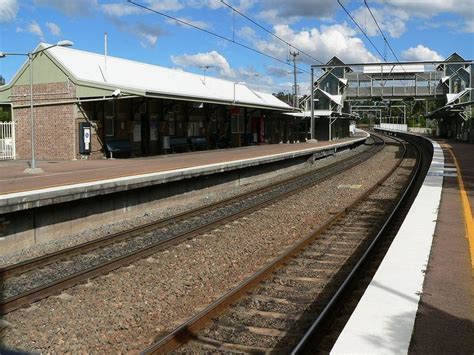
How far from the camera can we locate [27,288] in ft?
23.8

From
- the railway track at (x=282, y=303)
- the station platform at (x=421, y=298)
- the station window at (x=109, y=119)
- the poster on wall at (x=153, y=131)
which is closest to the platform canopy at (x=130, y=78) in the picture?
the station window at (x=109, y=119)

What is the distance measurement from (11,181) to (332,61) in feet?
161

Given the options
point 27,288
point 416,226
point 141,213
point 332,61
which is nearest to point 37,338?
point 27,288

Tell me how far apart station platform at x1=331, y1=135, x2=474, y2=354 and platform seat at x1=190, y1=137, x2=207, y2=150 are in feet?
75.1

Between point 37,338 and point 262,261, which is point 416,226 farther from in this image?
point 37,338

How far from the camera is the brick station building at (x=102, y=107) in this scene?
2330 centimetres

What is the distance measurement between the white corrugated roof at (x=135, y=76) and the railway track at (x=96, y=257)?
10.8m

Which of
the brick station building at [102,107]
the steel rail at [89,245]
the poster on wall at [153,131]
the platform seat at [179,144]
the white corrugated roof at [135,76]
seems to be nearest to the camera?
the steel rail at [89,245]

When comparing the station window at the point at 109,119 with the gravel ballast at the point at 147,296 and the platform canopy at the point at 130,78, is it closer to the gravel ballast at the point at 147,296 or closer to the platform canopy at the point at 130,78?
the platform canopy at the point at 130,78

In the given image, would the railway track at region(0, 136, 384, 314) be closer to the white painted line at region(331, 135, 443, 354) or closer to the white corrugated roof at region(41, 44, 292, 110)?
the white painted line at region(331, 135, 443, 354)

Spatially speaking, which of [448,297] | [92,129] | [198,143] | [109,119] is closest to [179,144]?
[198,143]

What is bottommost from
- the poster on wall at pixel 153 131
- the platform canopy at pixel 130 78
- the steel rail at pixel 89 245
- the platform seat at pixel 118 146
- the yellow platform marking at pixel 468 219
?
the steel rail at pixel 89 245

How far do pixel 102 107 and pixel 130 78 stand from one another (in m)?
4.59

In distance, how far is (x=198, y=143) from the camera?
3247 cm
